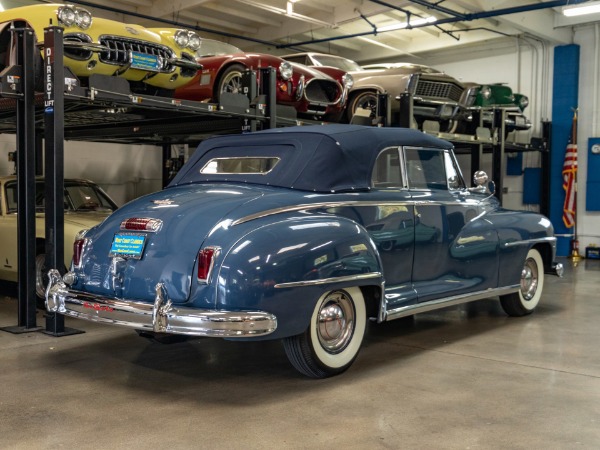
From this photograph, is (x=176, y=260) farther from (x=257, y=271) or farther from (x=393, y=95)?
(x=393, y=95)

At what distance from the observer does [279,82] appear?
9.42 m

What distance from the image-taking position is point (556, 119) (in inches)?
624

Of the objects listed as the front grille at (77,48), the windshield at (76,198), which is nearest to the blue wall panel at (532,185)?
the windshield at (76,198)

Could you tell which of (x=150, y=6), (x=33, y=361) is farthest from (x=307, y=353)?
(x=150, y=6)

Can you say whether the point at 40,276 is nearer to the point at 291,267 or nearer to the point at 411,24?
the point at 291,267

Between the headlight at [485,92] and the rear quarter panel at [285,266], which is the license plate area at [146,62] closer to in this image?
the rear quarter panel at [285,266]

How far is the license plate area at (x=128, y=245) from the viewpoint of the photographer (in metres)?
4.55

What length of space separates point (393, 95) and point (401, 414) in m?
7.69

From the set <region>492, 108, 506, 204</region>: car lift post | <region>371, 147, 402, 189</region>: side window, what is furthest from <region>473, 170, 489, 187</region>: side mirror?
<region>492, 108, 506, 204</region>: car lift post

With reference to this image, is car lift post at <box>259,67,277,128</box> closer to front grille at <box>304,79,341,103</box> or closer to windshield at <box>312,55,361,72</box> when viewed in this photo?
front grille at <box>304,79,341,103</box>

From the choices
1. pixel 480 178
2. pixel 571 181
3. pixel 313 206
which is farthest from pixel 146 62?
pixel 571 181

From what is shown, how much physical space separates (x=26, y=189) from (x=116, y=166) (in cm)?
1136

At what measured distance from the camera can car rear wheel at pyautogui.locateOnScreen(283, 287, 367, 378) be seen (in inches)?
180

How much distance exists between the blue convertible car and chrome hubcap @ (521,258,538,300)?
1.01 m
